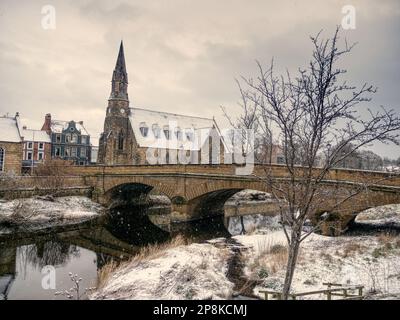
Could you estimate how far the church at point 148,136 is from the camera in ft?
146

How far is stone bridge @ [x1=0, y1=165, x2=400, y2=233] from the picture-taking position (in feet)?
45.5

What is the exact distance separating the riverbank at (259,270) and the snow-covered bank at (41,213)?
10952mm

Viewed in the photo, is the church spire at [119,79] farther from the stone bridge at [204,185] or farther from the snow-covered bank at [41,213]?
the snow-covered bank at [41,213]

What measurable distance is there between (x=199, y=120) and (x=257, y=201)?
80.5 feet

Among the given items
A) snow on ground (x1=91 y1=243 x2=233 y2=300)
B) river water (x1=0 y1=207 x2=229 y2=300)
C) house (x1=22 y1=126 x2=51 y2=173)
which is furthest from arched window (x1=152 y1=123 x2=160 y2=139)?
snow on ground (x1=91 y1=243 x2=233 y2=300)

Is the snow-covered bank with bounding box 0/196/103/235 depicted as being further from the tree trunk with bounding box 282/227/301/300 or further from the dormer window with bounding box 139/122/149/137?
the dormer window with bounding box 139/122/149/137

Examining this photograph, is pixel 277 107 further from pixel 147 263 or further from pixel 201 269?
pixel 147 263

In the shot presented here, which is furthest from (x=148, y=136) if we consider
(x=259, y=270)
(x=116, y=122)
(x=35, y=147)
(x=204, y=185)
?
(x=259, y=270)

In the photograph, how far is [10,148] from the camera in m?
38.1

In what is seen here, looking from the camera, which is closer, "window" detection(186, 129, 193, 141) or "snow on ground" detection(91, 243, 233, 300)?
"snow on ground" detection(91, 243, 233, 300)

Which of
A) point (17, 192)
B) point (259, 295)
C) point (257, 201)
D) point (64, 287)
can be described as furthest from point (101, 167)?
point (259, 295)

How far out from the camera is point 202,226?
23.0m

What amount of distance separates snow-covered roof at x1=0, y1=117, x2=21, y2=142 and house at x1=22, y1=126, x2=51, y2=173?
4285 millimetres
